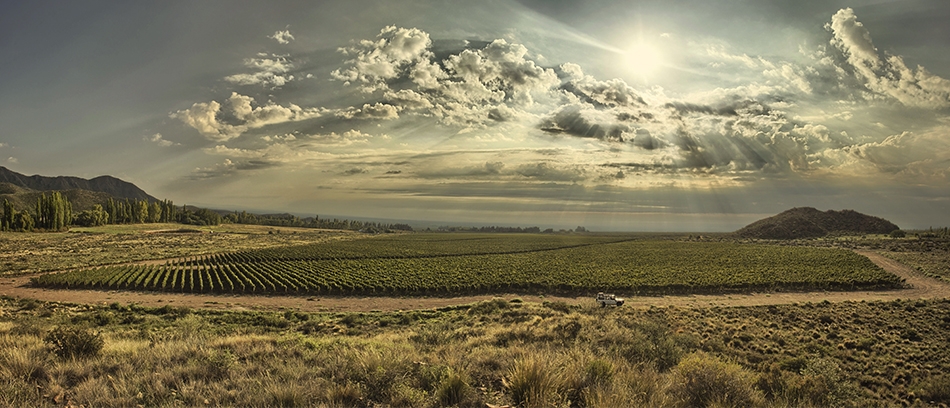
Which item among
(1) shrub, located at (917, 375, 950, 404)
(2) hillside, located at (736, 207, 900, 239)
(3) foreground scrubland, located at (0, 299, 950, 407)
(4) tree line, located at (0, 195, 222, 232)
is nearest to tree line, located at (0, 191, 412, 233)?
(4) tree line, located at (0, 195, 222, 232)

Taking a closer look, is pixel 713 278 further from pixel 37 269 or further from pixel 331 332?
pixel 37 269

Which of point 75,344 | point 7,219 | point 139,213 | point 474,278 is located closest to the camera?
point 75,344

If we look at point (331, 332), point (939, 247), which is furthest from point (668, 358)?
point (939, 247)

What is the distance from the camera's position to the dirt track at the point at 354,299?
30719 mm

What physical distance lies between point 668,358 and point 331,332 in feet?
52.9

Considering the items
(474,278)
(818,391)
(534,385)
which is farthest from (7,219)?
(818,391)

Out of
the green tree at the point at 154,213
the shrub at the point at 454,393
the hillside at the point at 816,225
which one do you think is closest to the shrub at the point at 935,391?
the shrub at the point at 454,393

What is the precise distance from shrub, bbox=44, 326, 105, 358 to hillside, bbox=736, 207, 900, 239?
195868mm

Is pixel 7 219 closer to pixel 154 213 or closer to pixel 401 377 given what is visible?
pixel 154 213

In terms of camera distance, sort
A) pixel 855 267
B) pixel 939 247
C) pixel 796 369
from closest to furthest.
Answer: pixel 796 369
pixel 855 267
pixel 939 247

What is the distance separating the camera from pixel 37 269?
45.0m

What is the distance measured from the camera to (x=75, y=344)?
292 inches

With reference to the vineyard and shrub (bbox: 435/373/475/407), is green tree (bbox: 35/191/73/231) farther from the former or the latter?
shrub (bbox: 435/373/475/407)

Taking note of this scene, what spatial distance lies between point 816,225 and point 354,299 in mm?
196000
